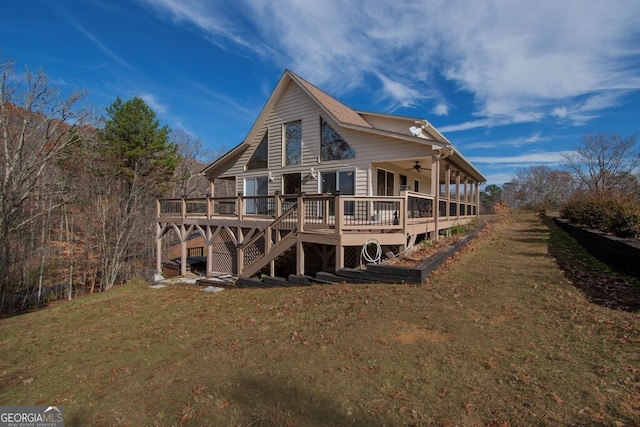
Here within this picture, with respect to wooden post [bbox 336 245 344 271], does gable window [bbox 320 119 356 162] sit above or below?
above

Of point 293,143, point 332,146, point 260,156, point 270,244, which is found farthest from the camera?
point 260,156

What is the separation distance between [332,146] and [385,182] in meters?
2.64

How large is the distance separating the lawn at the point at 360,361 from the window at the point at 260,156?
8.72 m

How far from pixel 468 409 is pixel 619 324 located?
3.11m

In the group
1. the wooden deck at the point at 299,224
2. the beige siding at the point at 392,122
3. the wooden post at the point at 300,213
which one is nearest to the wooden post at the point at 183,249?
the wooden deck at the point at 299,224

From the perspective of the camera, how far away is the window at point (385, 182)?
39.1ft

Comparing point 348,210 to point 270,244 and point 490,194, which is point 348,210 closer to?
point 270,244

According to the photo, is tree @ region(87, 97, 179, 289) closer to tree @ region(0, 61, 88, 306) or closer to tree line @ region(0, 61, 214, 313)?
tree line @ region(0, 61, 214, 313)

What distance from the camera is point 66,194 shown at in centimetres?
1705

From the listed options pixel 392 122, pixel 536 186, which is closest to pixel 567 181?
pixel 536 186

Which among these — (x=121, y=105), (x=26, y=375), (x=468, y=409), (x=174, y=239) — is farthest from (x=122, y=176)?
(x=468, y=409)

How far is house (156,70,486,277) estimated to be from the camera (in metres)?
8.37

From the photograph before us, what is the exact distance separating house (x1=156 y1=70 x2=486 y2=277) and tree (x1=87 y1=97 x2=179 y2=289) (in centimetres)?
437

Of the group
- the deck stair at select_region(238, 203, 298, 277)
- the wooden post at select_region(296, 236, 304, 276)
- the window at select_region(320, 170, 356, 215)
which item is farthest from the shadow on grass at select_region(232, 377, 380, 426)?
the window at select_region(320, 170, 356, 215)
